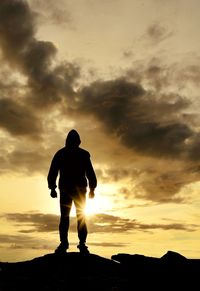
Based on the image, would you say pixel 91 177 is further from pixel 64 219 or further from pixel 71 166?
pixel 64 219

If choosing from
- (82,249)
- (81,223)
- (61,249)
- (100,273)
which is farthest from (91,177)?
(100,273)

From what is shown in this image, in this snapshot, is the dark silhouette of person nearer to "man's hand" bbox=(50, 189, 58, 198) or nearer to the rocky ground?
"man's hand" bbox=(50, 189, 58, 198)

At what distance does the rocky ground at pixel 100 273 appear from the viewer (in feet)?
38.6

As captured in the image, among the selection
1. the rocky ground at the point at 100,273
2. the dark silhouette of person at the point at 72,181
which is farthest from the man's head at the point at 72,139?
the rocky ground at the point at 100,273

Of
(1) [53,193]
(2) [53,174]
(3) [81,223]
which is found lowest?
(3) [81,223]

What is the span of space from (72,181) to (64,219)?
141 centimetres

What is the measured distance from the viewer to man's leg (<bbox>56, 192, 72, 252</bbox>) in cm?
1619

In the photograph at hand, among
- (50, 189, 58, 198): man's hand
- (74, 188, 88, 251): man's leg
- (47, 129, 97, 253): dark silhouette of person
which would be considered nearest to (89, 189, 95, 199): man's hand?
(47, 129, 97, 253): dark silhouette of person

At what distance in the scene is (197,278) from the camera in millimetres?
11805

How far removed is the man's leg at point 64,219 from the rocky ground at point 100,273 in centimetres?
45

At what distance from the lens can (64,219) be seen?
53.3ft

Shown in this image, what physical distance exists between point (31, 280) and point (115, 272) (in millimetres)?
2684

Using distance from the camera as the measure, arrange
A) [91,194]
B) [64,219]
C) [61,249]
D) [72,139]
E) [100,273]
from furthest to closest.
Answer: [91,194]
[72,139]
[64,219]
[61,249]
[100,273]

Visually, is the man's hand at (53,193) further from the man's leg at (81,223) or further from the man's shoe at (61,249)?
the man's shoe at (61,249)
